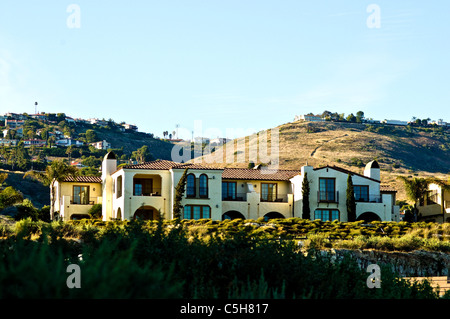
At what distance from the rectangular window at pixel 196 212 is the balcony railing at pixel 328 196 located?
8.63m

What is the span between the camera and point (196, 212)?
168ft

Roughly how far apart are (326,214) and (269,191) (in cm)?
483

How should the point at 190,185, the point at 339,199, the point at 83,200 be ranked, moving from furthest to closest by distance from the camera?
the point at 83,200 < the point at 339,199 < the point at 190,185

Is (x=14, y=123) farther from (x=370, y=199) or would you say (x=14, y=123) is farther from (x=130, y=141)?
(x=370, y=199)

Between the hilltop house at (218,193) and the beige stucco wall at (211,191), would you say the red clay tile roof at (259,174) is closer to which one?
the hilltop house at (218,193)

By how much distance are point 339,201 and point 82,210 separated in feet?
65.7

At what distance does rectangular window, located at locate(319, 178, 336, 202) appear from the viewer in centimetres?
5325

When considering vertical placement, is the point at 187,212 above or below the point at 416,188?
below

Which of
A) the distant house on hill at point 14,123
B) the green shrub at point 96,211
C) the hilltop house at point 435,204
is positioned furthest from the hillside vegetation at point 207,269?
the distant house on hill at point 14,123

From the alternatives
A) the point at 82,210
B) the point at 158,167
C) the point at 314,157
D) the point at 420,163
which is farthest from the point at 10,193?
the point at 420,163

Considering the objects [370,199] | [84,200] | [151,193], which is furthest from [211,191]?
[370,199]

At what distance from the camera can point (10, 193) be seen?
5788cm

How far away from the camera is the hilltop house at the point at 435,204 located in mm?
58219
